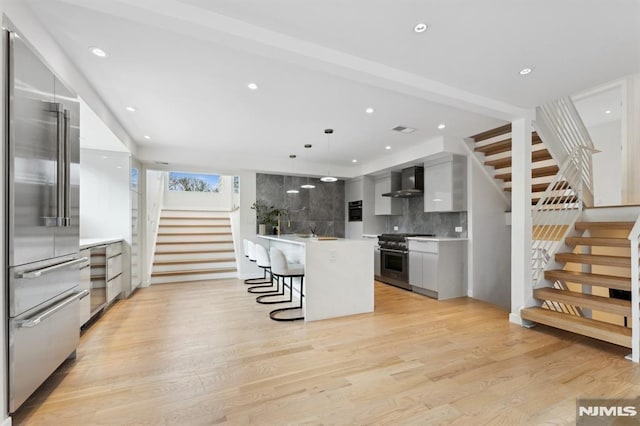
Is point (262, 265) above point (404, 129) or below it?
below

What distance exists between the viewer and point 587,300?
9.70ft

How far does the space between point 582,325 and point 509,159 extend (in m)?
2.62

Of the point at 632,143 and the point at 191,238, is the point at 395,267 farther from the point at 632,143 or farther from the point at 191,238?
the point at 191,238

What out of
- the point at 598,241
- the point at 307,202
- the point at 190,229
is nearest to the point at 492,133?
the point at 598,241

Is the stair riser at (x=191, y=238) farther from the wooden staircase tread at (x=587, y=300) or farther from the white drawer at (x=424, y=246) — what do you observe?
the wooden staircase tread at (x=587, y=300)

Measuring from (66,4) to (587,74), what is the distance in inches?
164

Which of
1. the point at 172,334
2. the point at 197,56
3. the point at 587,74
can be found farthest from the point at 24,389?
the point at 587,74

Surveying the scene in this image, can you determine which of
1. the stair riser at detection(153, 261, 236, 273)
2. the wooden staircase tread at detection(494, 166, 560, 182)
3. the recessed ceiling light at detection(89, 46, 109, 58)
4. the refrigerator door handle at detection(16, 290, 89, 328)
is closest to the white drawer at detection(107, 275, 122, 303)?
the refrigerator door handle at detection(16, 290, 89, 328)

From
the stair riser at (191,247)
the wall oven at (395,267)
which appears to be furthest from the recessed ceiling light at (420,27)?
the stair riser at (191,247)

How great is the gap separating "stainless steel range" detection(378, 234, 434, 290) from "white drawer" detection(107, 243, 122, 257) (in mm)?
4492

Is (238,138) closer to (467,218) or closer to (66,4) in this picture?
(66,4)

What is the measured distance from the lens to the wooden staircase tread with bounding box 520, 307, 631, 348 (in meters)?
2.57

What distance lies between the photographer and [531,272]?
11.3 ft

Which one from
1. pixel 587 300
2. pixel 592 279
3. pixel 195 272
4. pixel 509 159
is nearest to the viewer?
pixel 587 300
